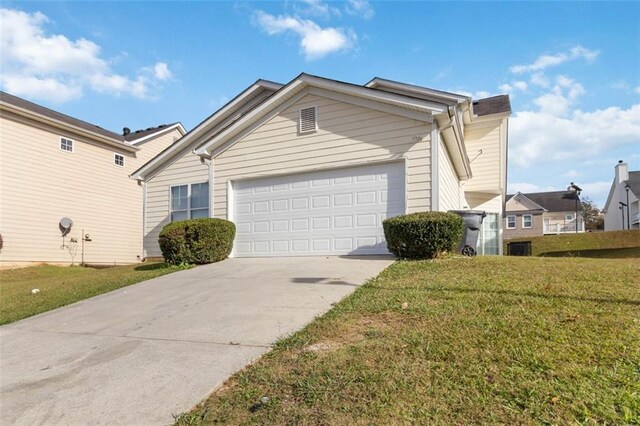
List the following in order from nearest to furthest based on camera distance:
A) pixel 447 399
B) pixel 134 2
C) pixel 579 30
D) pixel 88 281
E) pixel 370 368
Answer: pixel 447 399 → pixel 370 368 → pixel 579 30 → pixel 88 281 → pixel 134 2

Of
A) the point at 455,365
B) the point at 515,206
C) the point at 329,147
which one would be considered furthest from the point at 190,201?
the point at 515,206

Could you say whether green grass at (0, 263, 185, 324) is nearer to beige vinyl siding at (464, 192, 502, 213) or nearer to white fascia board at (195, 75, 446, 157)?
white fascia board at (195, 75, 446, 157)

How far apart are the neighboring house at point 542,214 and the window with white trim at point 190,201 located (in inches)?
1426

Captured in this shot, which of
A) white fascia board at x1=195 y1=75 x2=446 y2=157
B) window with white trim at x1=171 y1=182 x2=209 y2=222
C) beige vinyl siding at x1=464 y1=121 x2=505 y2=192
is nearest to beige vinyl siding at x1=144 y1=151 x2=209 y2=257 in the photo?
window with white trim at x1=171 y1=182 x2=209 y2=222

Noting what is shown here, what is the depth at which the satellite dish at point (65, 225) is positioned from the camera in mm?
16633

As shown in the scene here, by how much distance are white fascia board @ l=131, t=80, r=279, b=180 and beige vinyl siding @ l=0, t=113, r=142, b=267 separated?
16.7 ft

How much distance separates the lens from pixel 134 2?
31.9 ft

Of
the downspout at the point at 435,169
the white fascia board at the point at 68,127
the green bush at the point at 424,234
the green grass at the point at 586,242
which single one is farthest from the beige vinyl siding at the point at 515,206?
the green bush at the point at 424,234

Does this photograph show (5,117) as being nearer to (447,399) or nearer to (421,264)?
(421,264)

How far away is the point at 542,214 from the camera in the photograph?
43.8 meters

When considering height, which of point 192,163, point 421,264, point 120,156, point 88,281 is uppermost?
point 120,156

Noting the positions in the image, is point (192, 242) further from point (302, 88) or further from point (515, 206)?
point (515, 206)

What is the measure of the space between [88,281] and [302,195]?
17.7ft

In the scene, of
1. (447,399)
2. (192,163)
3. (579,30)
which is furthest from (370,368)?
(192,163)
